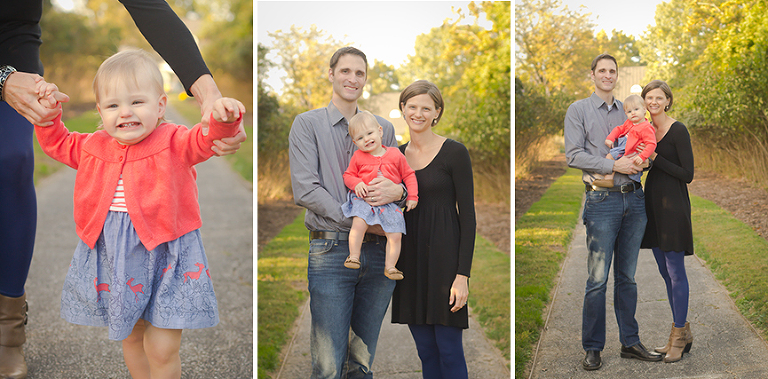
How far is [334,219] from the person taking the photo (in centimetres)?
238

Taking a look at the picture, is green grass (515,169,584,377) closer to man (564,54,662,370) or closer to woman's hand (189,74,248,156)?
man (564,54,662,370)

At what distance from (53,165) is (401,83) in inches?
417

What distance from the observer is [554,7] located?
334 centimetres

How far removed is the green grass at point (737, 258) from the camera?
3174 mm

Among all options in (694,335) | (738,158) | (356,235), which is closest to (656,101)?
(738,158)

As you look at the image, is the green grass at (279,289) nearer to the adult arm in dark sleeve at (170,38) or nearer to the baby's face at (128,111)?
the baby's face at (128,111)

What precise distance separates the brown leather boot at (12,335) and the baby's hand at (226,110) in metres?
1.95

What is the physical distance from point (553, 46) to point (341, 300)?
2.12 meters

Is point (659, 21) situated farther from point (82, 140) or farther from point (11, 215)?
point (11, 215)

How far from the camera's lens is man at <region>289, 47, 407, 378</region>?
2.42 metres

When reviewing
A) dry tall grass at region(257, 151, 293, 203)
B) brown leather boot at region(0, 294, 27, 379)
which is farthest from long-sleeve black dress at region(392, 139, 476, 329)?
dry tall grass at region(257, 151, 293, 203)

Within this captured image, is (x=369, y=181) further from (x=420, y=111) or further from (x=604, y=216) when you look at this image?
(x=604, y=216)

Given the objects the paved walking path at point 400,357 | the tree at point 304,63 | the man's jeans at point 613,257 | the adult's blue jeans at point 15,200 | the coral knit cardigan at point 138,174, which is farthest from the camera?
the tree at point 304,63

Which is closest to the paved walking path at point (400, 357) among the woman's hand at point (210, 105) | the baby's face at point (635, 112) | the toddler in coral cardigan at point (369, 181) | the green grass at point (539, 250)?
the green grass at point (539, 250)
